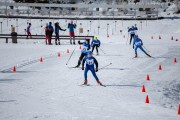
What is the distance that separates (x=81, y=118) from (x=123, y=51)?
16.3 metres

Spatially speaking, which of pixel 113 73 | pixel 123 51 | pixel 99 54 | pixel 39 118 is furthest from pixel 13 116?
pixel 123 51

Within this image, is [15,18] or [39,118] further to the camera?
[15,18]

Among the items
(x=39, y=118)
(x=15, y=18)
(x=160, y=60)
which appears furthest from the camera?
(x=15, y=18)

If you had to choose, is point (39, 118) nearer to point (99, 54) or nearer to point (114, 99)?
point (114, 99)

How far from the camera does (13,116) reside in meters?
8.86

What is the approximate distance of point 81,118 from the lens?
8.76 metres

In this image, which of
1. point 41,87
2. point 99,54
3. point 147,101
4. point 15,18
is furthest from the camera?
point 15,18

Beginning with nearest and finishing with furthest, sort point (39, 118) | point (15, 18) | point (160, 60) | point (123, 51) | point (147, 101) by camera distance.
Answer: point (39, 118) < point (147, 101) < point (160, 60) < point (123, 51) < point (15, 18)

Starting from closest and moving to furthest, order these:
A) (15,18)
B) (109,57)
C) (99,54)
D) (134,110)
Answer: (134,110) → (109,57) → (99,54) → (15,18)

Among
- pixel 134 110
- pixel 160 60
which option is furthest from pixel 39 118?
pixel 160 60

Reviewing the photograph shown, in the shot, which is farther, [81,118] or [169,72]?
[169,72]

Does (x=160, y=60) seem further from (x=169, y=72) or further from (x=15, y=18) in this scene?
(x=15, y=18)

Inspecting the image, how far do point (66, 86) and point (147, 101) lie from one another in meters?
3.83

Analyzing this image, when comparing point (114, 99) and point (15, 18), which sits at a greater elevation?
point (15, 18)
